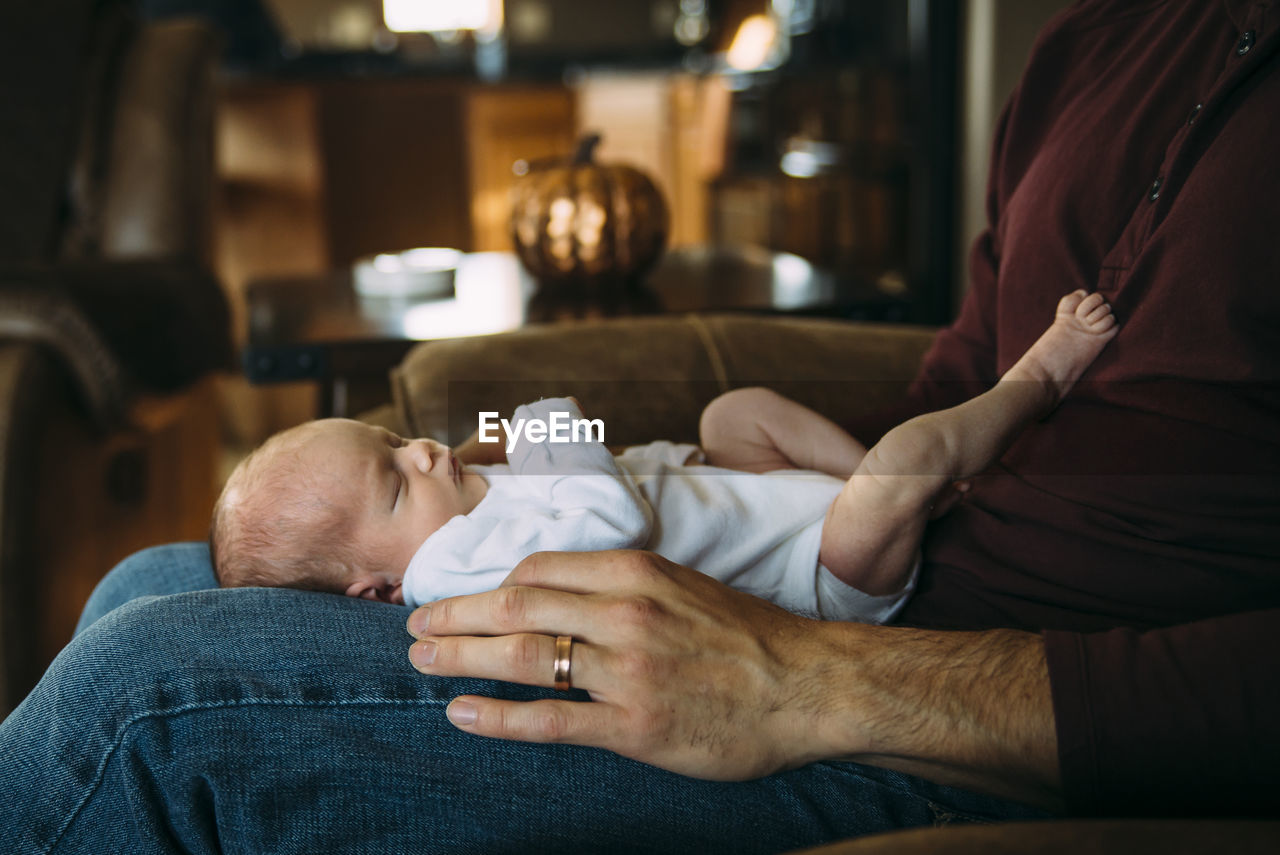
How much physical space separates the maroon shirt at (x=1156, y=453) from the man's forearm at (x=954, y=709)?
0.02m

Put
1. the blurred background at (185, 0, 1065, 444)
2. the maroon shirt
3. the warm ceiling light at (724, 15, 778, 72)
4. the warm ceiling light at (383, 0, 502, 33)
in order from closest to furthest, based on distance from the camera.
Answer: the maroon shirt
the blurred background at (185, 0, 1065, 444)
the warm ceiling light at (724, 15, 778, 72)
the warm ceiling light at (383, 0, 502, 33)

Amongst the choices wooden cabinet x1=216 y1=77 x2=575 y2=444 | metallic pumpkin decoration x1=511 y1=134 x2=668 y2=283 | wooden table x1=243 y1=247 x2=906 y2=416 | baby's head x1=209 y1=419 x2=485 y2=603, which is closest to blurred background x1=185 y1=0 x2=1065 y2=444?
wooden cabinet x1=216 y1=77 x2=575 y2=444

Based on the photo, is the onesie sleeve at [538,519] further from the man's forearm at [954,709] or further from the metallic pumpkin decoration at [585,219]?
the metallic pumpkin decoration at [585,219]

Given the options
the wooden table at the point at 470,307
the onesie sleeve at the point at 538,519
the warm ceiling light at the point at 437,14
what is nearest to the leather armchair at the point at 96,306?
the wooden table at the point at 470,307

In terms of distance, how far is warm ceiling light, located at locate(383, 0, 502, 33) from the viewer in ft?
14.2

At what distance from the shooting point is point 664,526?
0.65 m

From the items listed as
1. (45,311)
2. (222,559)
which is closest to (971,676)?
(222,559)

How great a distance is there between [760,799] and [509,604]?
16 cm

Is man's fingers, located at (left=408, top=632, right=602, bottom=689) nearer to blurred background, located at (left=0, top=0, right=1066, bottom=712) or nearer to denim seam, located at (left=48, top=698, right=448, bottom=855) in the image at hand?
denim seam, located at (left=48, top=698, right=448, bottom=855)

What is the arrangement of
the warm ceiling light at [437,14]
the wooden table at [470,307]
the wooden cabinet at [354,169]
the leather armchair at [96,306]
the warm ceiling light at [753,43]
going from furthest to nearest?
the warm ceiling light at [437,14] < the warm ceiling light at [753,43] < the wooden cabinet at [354,169] < the leather armchair at [96,306] < the wooden table at [470,307]

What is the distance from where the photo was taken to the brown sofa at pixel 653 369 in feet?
Answer: 2.75

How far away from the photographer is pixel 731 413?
0.71 metres

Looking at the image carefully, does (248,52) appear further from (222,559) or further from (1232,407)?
(1232,407)

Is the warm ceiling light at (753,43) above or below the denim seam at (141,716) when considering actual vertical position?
above
